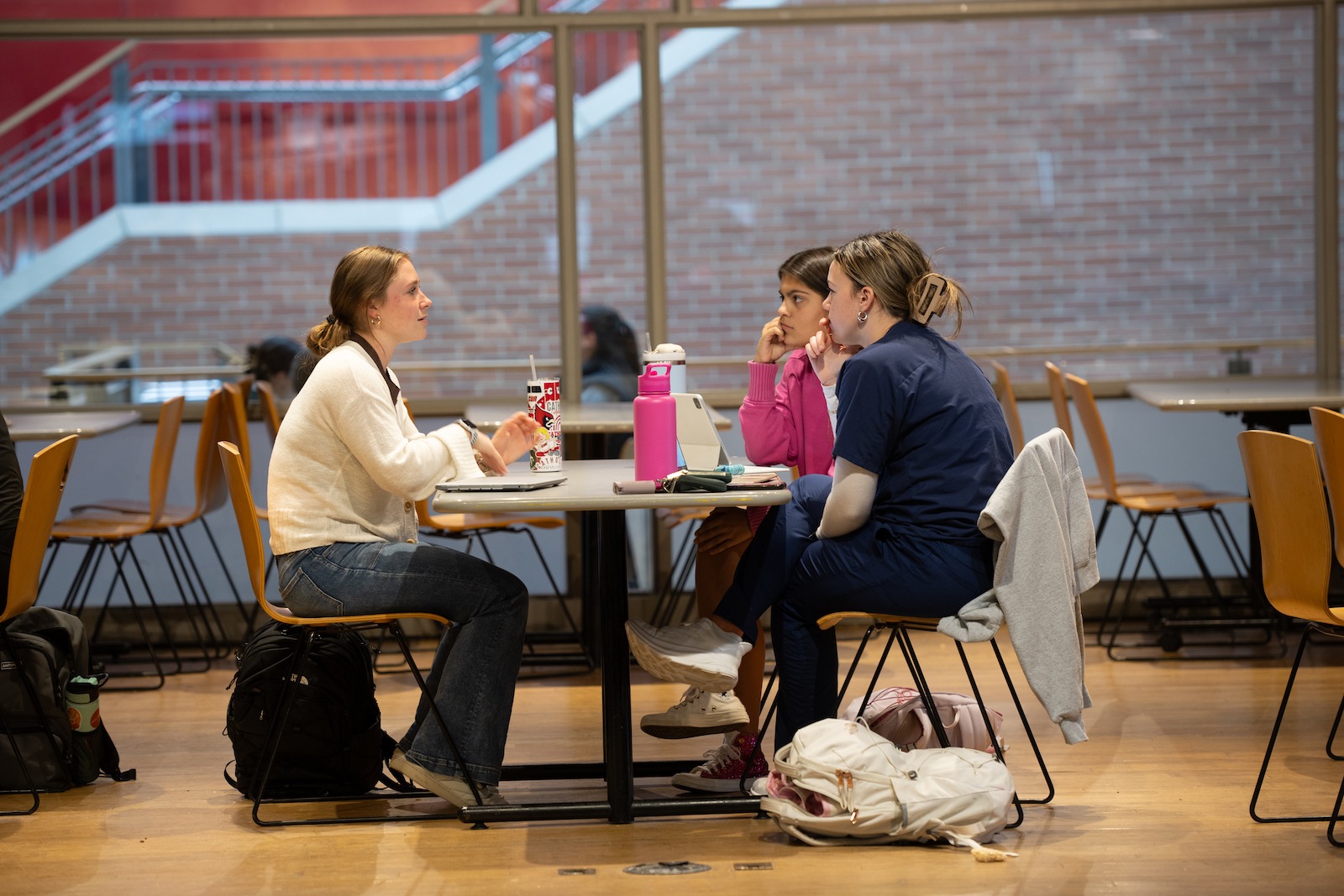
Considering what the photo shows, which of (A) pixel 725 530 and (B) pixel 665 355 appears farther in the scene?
(A) pixel 725 530

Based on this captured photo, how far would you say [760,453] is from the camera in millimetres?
3693

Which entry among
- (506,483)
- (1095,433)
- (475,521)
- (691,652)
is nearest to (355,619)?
(506,483)

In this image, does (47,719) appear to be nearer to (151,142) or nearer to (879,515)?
(879,515)

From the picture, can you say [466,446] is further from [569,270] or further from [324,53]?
[324,53]

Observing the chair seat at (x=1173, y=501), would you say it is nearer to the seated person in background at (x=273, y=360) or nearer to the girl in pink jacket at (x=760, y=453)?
the girl in pink jacket at (x=760, y=453)

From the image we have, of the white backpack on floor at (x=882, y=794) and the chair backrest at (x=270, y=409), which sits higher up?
the chair backrest at (x=270, y=409)

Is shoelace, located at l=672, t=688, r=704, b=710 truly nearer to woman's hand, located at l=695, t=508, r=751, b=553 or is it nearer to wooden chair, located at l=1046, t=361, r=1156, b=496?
woman's hand, located at l=695, t=508, r=751, b=553

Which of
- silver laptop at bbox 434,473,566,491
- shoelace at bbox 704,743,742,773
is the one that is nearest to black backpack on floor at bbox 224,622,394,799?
silver laptop at bbox 434,473,566,491

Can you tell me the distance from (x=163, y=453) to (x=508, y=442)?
194 centimetres

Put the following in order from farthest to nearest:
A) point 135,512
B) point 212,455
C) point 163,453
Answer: point 135,512
point 212,455
point 163,453

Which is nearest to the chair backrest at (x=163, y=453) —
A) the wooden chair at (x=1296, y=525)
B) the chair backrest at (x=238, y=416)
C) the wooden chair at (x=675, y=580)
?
the chair backrest at (x=238, y=416)

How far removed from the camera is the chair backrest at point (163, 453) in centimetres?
461

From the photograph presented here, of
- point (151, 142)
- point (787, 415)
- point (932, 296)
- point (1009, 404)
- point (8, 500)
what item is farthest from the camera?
point (151, 142)

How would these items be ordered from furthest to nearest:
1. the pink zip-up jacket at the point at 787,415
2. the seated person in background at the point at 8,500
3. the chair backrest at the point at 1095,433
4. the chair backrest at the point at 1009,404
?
the chair backrest at the point at 1009,404, the chair backrest at the point at 1095,433, the pink zip-up jacket at the point at 787,415, the seated person in background at the point at 8,500
